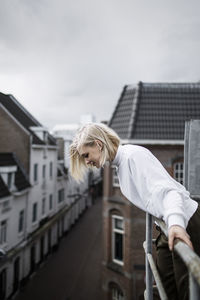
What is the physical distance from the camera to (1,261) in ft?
32.0

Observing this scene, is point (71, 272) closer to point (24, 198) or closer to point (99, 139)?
point (24, 198)

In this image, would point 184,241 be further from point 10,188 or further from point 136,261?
point 10,188

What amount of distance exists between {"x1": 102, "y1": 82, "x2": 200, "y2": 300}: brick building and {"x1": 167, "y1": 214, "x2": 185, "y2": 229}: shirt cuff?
24.6ft

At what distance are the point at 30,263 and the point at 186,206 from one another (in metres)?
14.2

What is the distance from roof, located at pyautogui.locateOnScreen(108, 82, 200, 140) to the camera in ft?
29.2

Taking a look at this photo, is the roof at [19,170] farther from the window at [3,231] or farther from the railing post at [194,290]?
the railing post at [194,290]

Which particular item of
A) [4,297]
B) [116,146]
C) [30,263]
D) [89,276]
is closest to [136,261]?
[89,276]

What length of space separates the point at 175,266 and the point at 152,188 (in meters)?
0.47

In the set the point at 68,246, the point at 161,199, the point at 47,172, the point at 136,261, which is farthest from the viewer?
the point at 68,246

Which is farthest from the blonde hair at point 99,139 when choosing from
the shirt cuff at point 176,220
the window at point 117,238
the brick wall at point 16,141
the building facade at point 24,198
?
the brick wall at point 16,141

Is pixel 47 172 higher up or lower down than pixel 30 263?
higher up

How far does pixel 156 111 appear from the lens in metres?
9.40

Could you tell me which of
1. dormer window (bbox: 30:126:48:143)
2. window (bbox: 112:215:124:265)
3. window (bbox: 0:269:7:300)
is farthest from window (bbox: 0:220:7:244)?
dormer window (bbox: 30:126:48:143)

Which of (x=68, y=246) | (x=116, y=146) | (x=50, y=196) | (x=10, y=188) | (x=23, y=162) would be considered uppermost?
(x=116, y=146)
